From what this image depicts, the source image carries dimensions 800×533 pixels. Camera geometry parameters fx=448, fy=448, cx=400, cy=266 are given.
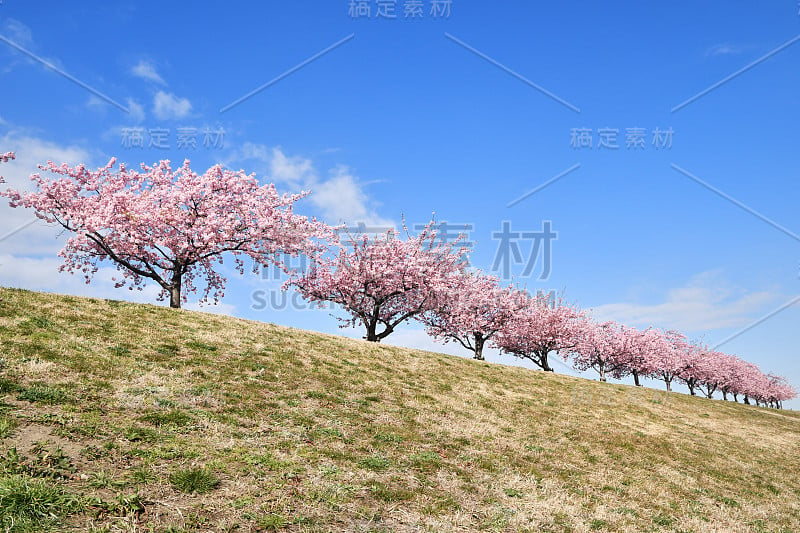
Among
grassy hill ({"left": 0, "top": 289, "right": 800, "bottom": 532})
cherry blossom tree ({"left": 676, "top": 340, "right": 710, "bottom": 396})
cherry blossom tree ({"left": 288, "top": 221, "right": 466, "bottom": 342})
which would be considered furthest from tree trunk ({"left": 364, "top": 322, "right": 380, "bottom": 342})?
cherry blossom tree ({"left": 676, "top": 340, "right": 710, "bottom": 396})

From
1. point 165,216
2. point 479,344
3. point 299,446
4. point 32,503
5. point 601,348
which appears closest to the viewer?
point 32,503

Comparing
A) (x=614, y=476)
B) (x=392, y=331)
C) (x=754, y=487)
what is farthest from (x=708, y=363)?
(x=614, y=476)

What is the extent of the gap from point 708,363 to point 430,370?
309 feet

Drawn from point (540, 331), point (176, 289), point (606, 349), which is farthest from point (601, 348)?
point (176, 289)

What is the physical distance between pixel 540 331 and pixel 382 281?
88.7ft

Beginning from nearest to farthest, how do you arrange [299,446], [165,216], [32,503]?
[32,503] → [299,446] → [165,216]

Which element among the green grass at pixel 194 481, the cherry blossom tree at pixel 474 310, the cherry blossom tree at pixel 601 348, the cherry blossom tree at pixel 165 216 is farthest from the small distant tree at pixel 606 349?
the green grass at pixel 194 481

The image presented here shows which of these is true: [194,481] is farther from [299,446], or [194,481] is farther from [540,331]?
[540,331]

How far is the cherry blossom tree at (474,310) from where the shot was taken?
4925 centimetres

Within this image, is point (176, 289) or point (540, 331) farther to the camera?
point (540, 331)

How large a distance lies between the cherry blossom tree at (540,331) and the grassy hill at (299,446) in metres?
31.1

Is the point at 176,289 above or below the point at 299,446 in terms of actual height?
above

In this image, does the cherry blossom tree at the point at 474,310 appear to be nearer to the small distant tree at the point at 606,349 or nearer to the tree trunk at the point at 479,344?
the tree trunk at the point at 479,344

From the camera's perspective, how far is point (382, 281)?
4294 cm
